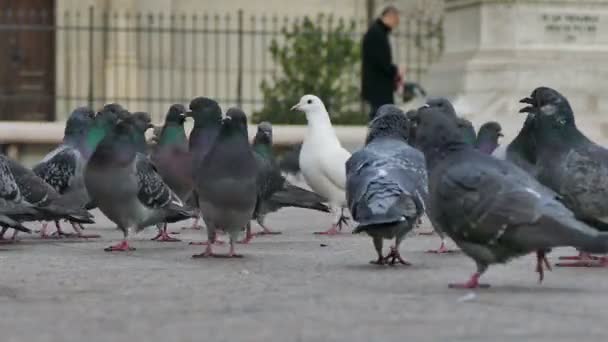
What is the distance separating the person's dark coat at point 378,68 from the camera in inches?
730

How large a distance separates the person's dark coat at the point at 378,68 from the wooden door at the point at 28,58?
34.0 feet

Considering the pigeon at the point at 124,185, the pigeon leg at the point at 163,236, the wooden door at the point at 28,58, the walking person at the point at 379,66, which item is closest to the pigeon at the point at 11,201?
the pigeon at the point at 124,185

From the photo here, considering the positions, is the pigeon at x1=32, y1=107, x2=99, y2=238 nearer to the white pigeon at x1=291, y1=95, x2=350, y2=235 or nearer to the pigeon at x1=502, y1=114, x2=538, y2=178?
the white pigeon at x1=291, y1=95, x2=350, y2=235

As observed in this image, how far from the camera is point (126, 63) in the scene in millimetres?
28438

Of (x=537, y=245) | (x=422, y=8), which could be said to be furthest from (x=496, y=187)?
(x=422, y=8)

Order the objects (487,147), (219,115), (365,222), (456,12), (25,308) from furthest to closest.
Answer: (456,12)
(487,147)
(219,115)
(365,222)
(25,308)

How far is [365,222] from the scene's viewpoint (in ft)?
27.6

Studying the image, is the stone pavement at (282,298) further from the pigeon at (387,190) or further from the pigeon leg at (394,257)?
the pigeon at (387,190)

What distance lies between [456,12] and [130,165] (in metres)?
9.86

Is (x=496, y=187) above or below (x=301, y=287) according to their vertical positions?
above

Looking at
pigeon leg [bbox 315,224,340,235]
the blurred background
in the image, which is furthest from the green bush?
pigeon leg [bbox 315,224,340,235]

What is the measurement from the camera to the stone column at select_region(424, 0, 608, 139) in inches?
736

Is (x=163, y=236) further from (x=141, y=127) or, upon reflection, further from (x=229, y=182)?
(x=229, y=182)

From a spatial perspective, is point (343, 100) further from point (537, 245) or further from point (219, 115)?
Answer: point (537, 245)
